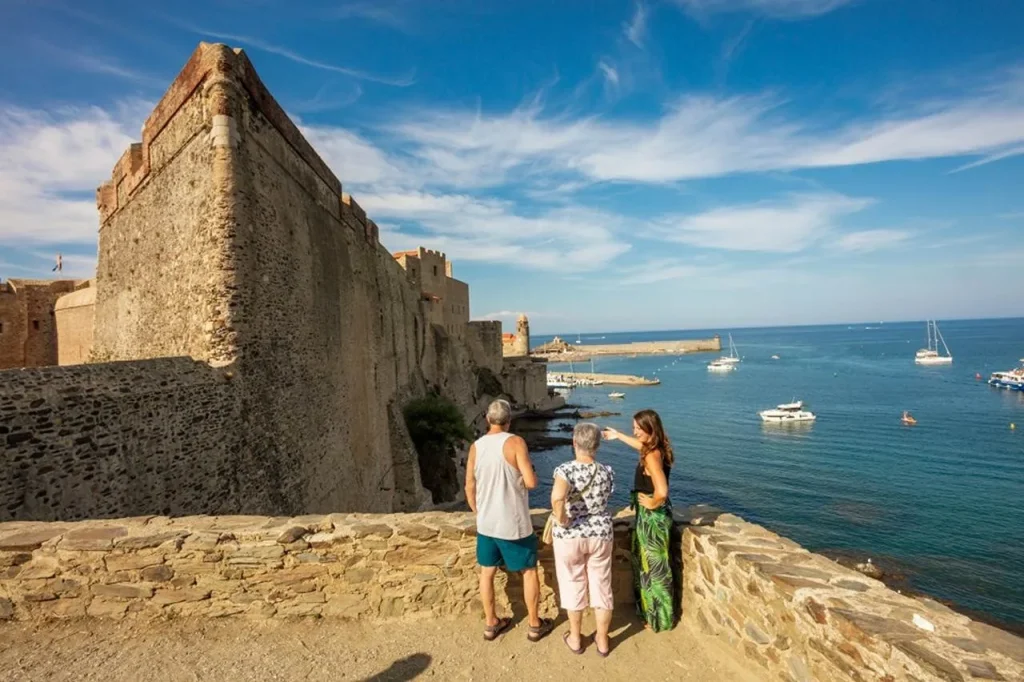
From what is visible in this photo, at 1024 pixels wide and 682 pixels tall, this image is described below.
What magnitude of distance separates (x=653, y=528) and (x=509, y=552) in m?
1.19

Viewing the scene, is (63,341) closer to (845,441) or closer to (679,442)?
(679,442)

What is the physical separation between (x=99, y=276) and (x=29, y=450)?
1112 centimetres

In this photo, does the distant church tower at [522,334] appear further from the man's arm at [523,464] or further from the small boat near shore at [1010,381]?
the man's arm at [523,464]

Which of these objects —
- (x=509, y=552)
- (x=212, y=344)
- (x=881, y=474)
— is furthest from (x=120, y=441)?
(x=881, y=474)

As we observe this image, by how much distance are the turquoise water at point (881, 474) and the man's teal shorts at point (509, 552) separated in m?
21.3

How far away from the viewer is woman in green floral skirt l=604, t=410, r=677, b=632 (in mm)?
4293

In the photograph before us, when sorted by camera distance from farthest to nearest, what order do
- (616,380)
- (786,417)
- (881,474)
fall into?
(616,380)
(786,417)
(881,474)

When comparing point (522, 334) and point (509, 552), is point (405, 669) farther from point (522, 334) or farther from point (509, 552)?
point (522, 334)

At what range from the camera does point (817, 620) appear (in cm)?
324

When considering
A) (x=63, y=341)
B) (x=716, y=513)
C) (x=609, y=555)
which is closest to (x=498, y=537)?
(x=609, y=555)

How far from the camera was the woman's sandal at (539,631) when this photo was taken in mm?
4309

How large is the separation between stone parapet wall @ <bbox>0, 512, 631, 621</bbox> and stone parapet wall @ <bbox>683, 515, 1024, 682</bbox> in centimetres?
80

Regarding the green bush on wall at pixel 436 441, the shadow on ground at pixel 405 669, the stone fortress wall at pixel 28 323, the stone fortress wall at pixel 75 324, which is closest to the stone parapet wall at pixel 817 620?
the shadow on ground at pixel 405 669

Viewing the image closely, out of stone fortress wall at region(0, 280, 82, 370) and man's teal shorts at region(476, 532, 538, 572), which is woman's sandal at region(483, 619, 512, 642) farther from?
stone fortress wall at region(0, 280, 82, 370)
